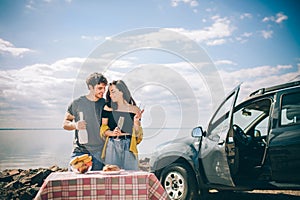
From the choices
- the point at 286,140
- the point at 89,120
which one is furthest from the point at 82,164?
the point at 286,140

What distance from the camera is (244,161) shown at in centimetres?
559

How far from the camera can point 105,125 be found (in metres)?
4.75

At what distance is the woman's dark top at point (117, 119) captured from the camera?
4.79m

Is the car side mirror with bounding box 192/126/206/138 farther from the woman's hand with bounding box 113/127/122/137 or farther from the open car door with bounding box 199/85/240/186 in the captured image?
the woman's hand with bounding box 113/127/122/137

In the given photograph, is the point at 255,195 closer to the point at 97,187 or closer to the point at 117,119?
the point at 117,119

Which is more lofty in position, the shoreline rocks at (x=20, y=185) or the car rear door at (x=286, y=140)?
the car rear door at (x=286, y=140)

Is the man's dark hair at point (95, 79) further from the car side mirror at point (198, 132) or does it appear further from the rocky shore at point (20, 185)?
the rocky shore at point (20, 185)

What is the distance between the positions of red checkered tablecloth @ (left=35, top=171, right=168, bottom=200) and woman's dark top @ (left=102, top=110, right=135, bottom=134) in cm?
113

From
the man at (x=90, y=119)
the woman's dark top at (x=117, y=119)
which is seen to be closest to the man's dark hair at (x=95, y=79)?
the man at (x=90, y=119)

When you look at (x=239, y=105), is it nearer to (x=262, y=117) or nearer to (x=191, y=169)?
(x=262, y=117)

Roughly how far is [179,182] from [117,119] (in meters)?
1.74

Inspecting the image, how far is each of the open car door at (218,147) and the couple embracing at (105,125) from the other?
50.4 inches

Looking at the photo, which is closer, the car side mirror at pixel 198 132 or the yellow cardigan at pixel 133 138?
the yellow cardigan at pixel 133 138

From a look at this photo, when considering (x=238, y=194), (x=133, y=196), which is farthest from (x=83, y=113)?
(x=238, y=194)
